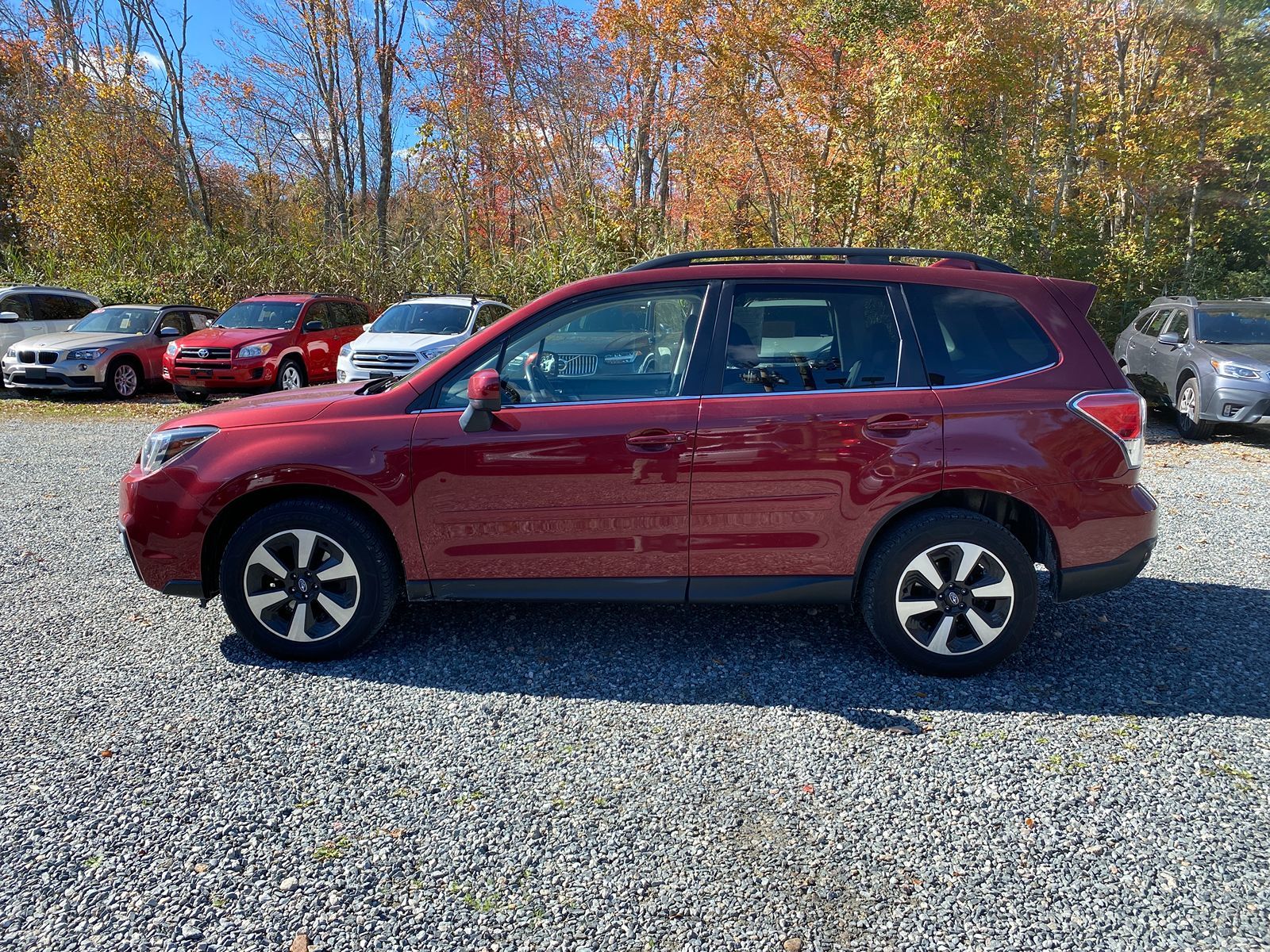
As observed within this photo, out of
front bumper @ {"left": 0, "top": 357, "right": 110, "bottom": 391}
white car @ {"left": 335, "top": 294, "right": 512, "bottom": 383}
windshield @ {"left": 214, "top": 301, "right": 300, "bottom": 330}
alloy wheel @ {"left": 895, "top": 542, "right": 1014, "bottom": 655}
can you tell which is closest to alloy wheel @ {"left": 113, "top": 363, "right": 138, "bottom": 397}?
front bumper @ {"left": 0, "top": 357, "right": 110, "bottom": 391}

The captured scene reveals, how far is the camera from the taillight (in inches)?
143

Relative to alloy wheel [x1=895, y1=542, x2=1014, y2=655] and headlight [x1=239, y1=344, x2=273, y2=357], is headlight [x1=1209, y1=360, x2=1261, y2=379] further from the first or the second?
headlight [x1=239, y1=344, x2=273, y2=357]

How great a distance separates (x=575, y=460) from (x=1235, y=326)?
10556mm

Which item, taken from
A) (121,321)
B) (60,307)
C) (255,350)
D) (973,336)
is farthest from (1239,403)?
(60,307)

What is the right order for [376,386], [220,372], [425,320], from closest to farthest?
[376,386]
[425,320]
[220,372]

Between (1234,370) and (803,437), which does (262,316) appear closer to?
(803,437)

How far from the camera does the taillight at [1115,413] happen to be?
3631mm

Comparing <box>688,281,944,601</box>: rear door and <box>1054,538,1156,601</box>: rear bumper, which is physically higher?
<box>688,281,944,601</box>: rear door

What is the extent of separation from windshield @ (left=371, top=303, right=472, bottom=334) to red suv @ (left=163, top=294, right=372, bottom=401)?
1.67 metres

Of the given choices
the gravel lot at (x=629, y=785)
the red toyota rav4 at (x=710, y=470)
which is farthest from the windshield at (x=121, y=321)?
the red toyota rav4 at (x=710, y=470)

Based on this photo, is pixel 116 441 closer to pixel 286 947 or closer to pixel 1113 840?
pixel 286 947

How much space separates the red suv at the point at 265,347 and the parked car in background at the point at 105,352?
441 millimetres

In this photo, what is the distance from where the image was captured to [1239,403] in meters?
9.52

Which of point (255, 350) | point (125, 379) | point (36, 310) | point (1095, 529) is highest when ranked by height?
point (36, 310)
